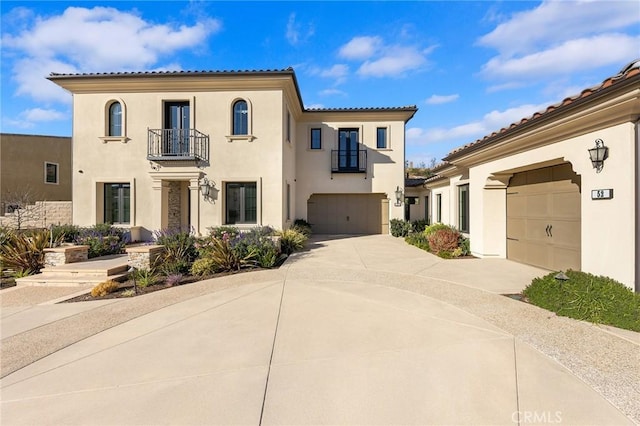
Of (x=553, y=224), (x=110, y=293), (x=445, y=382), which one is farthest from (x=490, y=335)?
(x=110, y=293)

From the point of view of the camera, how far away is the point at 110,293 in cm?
649

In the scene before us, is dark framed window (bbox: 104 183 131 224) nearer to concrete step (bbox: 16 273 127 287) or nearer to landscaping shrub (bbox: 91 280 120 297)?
concrete step (bbox: 16 273 127 287)

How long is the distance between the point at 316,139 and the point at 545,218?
1199 centimetres

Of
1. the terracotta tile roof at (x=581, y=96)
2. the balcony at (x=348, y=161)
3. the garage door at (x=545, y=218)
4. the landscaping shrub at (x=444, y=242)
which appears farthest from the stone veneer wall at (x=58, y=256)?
the garage door at (x=545, y=218)

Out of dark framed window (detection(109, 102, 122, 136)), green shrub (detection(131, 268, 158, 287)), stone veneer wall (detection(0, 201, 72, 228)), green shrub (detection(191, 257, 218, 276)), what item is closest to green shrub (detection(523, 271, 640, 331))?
green shrub (detection(191, 257, 218, 276))

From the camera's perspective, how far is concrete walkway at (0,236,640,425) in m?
2.64

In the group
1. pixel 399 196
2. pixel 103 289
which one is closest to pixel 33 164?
pixel 103 289

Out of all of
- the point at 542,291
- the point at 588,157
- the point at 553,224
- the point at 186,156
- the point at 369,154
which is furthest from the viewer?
the point at 369,154

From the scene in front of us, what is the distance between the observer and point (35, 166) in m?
19.5

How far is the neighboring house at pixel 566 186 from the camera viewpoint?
4863 millimetres

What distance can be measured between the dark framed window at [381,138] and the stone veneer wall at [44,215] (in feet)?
50.9

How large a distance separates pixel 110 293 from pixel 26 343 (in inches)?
97.1

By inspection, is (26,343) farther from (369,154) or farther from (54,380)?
(369,154)

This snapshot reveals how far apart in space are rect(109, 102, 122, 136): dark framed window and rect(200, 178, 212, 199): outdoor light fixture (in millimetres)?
4390
